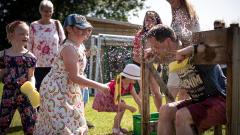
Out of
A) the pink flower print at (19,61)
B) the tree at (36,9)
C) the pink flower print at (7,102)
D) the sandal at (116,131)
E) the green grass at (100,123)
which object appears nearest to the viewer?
the pink flower print at (7,102)

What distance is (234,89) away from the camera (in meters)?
2.89

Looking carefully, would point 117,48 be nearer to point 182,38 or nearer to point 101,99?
point 101,99

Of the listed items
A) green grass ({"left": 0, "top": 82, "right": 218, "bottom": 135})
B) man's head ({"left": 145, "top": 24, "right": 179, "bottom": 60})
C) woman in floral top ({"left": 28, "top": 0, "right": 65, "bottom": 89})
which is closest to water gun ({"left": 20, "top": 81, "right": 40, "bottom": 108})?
man's head ({"left": 145, "top": 24, "right": 179, "bottom": 60})

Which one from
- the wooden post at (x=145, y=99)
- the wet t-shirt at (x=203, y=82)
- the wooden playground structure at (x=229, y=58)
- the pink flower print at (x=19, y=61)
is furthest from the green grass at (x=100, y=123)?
the wooden playground structure at (x=229, y=58)

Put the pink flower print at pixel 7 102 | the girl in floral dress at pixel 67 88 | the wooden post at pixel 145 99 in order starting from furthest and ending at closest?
the pink flower print at pixel 7 102
the wooden post at pixel 145 99
the girl in floral dress at pixel 67 88

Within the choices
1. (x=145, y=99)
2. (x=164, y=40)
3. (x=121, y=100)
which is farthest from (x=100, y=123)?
(x=164, y=40)

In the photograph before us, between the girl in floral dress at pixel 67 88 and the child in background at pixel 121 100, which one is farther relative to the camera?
the child in background at pixel 121 100

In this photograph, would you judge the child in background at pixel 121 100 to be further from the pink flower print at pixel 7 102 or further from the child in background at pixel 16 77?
the pink flower print at pixel 7 102

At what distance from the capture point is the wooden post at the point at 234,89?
288 cm

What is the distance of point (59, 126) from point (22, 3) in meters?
25.8

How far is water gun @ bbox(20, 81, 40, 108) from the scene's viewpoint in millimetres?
4148

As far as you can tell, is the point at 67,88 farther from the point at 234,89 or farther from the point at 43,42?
the point at 43,42

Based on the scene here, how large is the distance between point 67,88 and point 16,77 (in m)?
0.96

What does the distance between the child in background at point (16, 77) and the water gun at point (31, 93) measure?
36 centimetres
